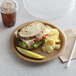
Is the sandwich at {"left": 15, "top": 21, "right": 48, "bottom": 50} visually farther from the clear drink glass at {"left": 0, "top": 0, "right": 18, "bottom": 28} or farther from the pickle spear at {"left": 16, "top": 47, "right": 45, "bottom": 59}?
the clear drink glass at {"left": 0, "top": 0, "right": 18, "bottom": 28}

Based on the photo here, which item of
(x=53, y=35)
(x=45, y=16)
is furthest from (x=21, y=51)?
(x=45, y=16)

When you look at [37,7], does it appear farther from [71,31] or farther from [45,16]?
[71,31]

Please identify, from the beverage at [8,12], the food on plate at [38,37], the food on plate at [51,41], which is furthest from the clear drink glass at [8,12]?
the food on plate at [51,41]

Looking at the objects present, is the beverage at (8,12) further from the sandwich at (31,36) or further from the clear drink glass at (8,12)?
the sandwich at (31,36)

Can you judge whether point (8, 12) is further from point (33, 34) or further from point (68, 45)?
point (68, 45)

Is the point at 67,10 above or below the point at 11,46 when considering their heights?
above

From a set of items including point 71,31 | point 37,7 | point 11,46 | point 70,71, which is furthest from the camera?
point 37,7

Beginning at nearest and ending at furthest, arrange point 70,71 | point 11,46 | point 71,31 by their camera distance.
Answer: point 70,71 < point 11,46 < point 71,31
